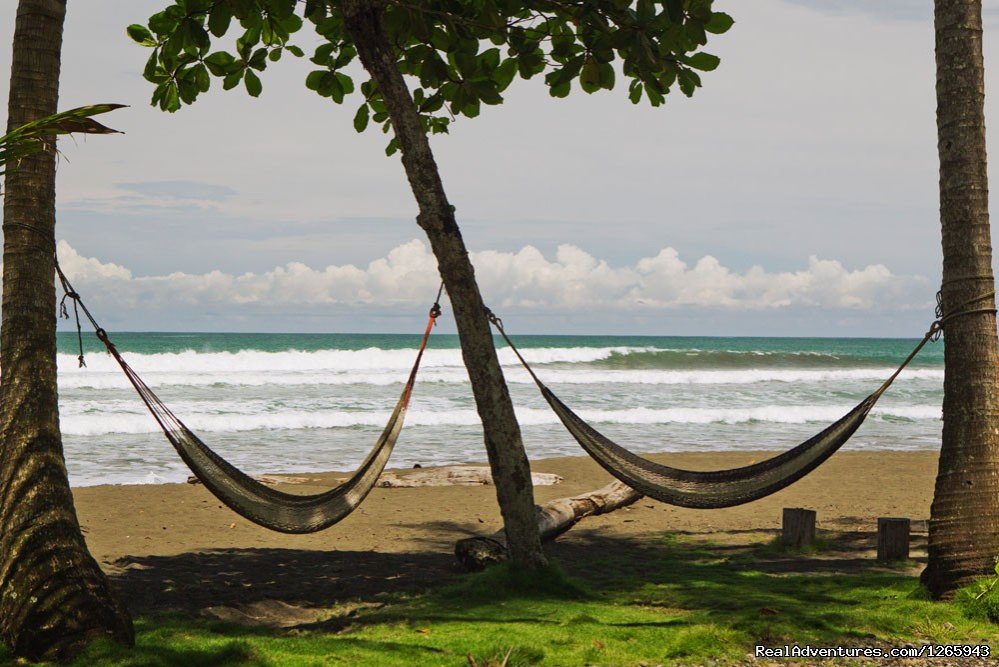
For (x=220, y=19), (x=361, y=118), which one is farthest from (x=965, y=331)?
(x=220, y=19)

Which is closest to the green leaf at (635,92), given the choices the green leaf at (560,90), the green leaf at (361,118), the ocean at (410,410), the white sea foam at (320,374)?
the green leaf at (560,90)

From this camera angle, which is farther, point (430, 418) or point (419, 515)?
point (430, 418)

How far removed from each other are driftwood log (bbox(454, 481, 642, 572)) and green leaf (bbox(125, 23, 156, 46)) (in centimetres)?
305

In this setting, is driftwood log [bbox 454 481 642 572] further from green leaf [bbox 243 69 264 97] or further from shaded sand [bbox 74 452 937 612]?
green leaf [bbox 243 69 264 97]

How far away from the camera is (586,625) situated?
12.2 feet

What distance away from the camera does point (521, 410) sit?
1486 centimetres

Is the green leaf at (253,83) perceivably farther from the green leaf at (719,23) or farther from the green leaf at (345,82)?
the green leaf at (719,23)

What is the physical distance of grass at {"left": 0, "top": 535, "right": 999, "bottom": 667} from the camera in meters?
3.34

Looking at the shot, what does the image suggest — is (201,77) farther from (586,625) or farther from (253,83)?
(586,625)

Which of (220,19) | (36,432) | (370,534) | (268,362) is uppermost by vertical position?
(220,19)

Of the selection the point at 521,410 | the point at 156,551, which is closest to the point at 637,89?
the point at 156,551

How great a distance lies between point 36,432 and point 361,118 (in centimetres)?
259

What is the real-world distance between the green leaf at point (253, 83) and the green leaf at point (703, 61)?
2291 millimetres

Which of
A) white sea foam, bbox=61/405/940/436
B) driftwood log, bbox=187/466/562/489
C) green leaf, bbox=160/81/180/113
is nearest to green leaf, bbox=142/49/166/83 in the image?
green leaf, bbox=160/81/180/113
